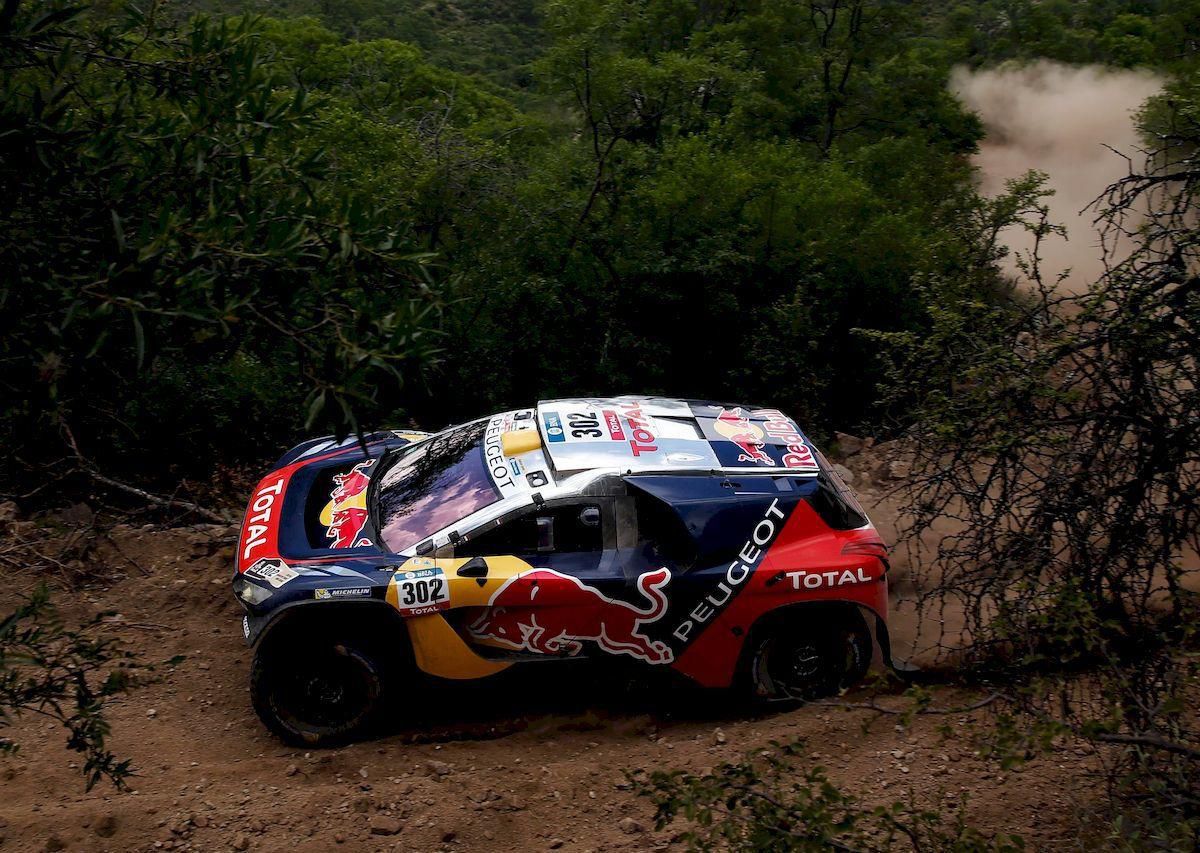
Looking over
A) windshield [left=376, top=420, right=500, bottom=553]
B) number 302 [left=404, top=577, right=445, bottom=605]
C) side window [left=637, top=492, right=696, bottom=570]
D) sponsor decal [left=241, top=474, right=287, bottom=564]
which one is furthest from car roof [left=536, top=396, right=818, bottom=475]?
sponsor decal [left=241, top=474, right=287, bottom=564]

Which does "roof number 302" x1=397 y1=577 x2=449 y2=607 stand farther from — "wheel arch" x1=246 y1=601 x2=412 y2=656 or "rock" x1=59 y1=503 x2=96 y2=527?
"rock" x1=59 y1=503 x2=96 y2=527

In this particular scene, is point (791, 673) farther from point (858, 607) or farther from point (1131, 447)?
point (1131, 447)

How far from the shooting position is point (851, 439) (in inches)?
452

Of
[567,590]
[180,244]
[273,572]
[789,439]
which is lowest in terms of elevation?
[567,590]

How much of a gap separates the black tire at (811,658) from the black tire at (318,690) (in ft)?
7.64

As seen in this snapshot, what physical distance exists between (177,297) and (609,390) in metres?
8.63

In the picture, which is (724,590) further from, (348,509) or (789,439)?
(348,509)

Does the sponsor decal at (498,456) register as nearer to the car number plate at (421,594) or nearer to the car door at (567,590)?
the car door at (567,590)

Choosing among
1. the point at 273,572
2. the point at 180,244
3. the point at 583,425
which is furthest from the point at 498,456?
the point at 180,244

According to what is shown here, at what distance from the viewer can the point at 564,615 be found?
20.4 feet

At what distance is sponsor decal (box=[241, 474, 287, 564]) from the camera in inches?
256

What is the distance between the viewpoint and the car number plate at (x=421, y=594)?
20.0 feet

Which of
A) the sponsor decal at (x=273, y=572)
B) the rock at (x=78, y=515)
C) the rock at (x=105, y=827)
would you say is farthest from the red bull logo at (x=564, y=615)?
the rock at (x=78, y=515)

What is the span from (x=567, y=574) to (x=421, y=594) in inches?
33.8
